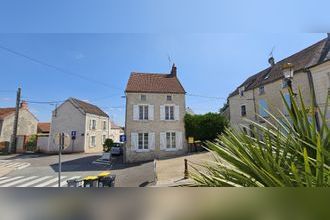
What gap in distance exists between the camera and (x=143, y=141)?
15.2 metres

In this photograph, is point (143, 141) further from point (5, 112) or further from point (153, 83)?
point (5, 112)

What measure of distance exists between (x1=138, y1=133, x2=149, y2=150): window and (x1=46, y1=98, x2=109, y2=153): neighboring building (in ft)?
30.5

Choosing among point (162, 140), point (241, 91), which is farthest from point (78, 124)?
point (241, 91)

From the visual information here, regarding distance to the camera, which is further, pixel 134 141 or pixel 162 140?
pixel 162 140

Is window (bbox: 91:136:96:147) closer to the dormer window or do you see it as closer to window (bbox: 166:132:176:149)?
window (bbox: 166:132:176:149)

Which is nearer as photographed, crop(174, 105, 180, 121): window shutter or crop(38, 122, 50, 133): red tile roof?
crop(174, 105, 180, 121): window shutter

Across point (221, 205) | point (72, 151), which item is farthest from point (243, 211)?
point (72, 151)

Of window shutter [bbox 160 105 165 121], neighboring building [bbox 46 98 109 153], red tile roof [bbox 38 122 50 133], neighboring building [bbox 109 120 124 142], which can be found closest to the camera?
window shutter [bbox 160 105 165 121]

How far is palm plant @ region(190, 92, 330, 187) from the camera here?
88cm

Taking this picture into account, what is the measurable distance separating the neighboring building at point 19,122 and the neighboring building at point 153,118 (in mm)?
17940

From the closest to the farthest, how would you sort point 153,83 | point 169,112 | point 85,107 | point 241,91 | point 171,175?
point 171,175
point 169,112
point 153,83
point 241,91
point 85,107

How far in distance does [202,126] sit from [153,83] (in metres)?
5.08

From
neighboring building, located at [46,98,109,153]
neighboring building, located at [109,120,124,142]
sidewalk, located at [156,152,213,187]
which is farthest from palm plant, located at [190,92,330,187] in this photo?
neighboring building, located at [109,120,124,142]

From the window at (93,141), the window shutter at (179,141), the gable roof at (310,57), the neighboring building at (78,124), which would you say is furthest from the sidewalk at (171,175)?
the window at (93,141)
